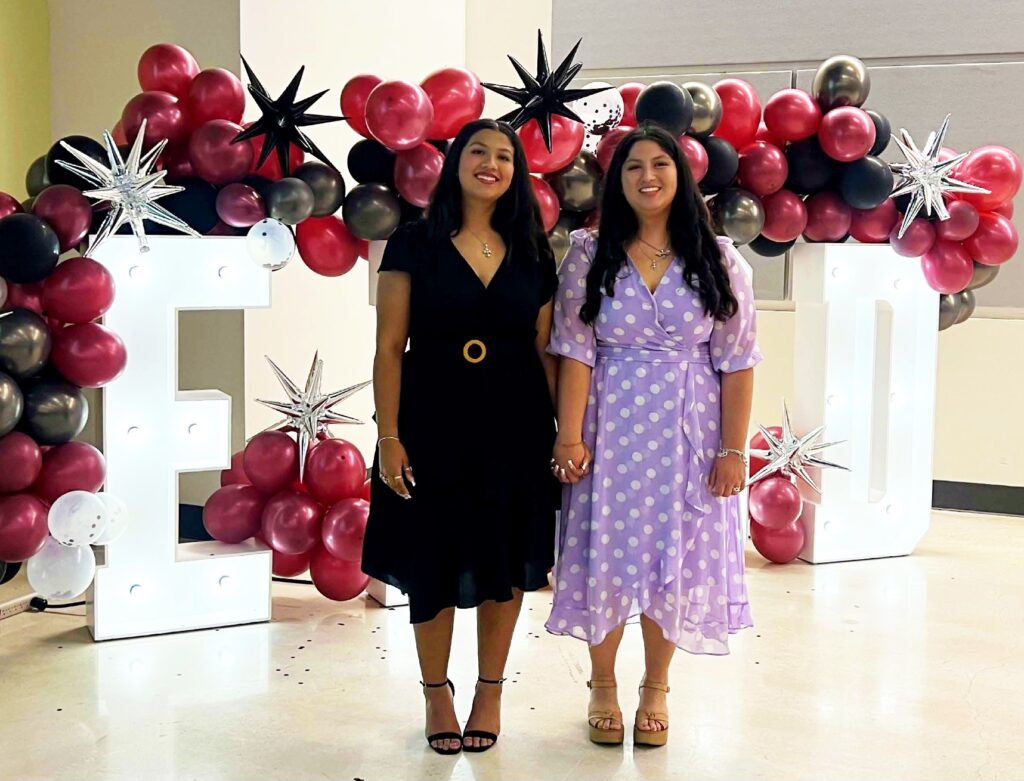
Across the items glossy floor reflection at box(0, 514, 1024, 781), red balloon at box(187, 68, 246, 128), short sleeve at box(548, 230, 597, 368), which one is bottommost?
glossy floor reflection at box(0, 514, 1024, 781)

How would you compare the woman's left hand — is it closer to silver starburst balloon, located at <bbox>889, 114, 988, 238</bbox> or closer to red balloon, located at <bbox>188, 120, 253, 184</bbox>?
red balloon, located at <bbox>188, 120, 253, 184</bbox>

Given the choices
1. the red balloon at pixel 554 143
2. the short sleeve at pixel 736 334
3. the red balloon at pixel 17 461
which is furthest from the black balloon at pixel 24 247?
the short sleeve at pixel 736 334

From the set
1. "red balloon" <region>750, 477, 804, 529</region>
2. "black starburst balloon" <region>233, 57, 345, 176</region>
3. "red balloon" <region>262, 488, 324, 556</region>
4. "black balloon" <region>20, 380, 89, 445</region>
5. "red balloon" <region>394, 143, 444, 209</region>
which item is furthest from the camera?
"red balloon" <region>750, 477, 804, 529</region>

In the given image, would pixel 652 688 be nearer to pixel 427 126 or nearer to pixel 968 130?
pixel 427 126

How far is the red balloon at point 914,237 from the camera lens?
3.91 metres

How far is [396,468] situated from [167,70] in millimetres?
1401

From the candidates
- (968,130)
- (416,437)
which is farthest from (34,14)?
(968,130)

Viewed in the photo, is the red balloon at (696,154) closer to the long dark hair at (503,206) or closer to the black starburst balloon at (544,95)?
the black starburst balloon at (544,95)

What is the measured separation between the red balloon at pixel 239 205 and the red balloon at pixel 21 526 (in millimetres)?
840

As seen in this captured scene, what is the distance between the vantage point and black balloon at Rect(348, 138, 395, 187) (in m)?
3.29

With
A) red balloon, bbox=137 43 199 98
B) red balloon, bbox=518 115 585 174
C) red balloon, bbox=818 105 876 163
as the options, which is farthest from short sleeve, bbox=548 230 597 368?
red balloon, bbox=818 105 876 163

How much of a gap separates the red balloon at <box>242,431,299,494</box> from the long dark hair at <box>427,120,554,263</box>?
1166 mm

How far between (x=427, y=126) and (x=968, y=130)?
2.77 metres

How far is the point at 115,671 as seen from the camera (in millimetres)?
2957
